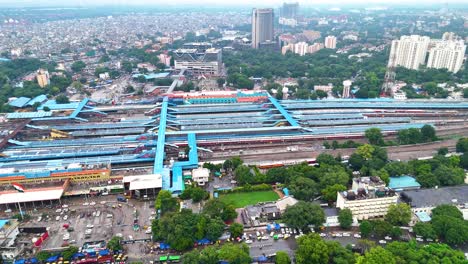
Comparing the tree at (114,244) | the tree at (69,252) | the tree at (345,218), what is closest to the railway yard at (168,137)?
the tree at (69,252)

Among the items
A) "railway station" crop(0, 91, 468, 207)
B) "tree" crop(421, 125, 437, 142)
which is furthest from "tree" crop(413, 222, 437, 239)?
"tree" crop(421, 125, 437, 142)

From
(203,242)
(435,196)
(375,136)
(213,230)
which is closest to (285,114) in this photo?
(375,136)

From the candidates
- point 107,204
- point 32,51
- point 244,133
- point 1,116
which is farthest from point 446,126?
point 32,51

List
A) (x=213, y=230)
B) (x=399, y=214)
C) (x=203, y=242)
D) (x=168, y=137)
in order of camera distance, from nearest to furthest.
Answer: (x=213, y=230) < (x=203, y=242) < (x=399, y=214) < (x=168, y=137)

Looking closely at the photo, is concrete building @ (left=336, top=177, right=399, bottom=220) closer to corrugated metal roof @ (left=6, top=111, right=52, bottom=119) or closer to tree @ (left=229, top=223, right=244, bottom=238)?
tree @ (left=229, top=223, right=244, bottom=238)

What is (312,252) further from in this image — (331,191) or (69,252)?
(69,252)

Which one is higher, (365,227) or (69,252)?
(365,227)

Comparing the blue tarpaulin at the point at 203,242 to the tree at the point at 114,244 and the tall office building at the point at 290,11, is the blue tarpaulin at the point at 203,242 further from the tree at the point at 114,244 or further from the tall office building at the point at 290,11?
the tall office building at the point at 290,11
